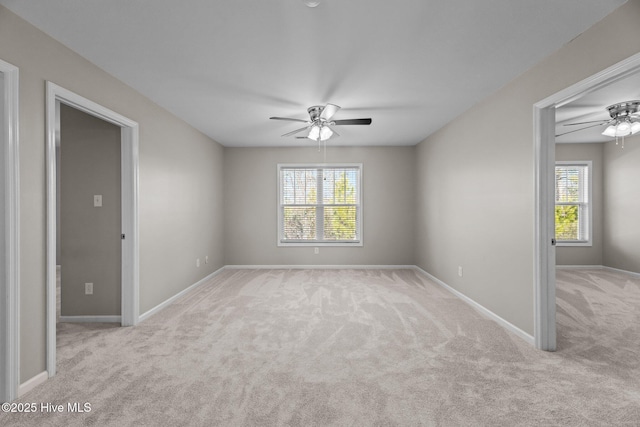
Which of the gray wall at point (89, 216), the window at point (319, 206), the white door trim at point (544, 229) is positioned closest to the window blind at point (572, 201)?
the window at point (319, 206)

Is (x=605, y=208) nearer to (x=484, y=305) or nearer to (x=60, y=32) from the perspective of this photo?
(x=484, y=305)

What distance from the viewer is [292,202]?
639cm

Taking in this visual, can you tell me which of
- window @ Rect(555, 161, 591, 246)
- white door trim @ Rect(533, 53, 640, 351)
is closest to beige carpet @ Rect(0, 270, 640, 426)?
white door trim @ Rect(533, 53, 640, 351)

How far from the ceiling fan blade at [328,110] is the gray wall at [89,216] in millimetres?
2283

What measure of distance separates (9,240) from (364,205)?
518 centimetres

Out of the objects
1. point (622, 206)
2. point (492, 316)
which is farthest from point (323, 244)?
point (622, 206)

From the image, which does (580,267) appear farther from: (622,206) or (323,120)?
(323,120)

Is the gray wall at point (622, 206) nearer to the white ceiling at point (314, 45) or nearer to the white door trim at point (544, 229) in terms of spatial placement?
the white ceiling at point (314, 45)

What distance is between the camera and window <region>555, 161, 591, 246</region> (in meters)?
6.31

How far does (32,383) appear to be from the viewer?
2.11m

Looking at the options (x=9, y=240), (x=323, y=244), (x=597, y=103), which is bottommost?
(x=323, y=244)

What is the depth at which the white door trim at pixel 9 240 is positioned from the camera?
1954 millimetres

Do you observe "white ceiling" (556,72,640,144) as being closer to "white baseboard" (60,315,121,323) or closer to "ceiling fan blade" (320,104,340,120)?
"ceiling fan blade" (320,104,340,120)

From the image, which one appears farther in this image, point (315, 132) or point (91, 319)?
point (315, 132)
